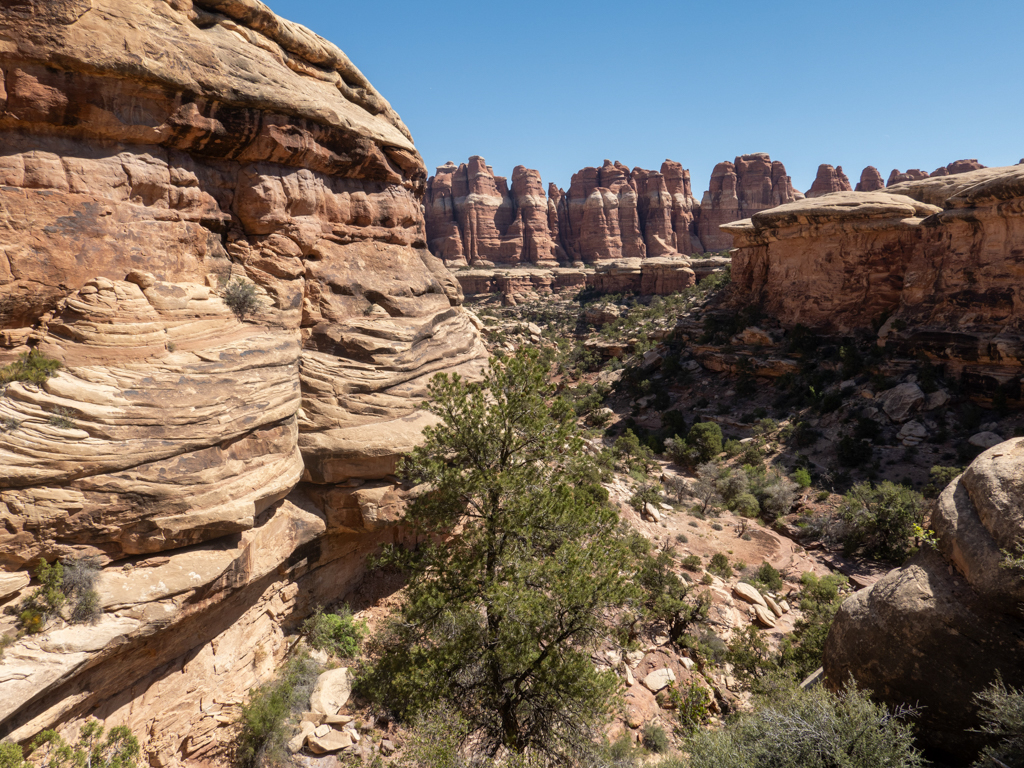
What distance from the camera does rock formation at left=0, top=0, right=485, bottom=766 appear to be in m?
8.01

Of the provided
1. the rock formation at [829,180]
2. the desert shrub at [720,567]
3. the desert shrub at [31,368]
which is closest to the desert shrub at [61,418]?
the desert shrub at [31,368]

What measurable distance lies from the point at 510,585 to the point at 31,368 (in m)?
9.39

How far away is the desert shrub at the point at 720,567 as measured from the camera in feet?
51.2

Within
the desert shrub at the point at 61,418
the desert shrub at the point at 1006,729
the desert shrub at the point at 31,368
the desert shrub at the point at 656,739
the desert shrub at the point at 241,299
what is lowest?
the desert shrub at the point at 656,739

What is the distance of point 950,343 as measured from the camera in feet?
83.1

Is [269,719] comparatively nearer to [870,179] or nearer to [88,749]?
[88,749]

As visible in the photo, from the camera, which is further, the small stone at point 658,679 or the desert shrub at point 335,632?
the desert shrub at point 335,632

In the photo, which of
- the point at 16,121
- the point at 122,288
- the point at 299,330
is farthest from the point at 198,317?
the point at 16,121

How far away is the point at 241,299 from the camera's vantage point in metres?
11.4

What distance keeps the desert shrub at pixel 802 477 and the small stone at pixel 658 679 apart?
50.9 ft

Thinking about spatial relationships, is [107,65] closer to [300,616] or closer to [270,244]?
[270,244]

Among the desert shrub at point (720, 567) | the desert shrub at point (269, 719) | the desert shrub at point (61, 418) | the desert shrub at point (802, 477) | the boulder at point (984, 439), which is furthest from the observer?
the desert shrub at point (802, 477)

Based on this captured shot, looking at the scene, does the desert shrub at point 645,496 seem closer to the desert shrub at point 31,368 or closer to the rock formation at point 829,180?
the desert shrub at point 31,368

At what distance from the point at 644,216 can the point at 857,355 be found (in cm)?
6422
